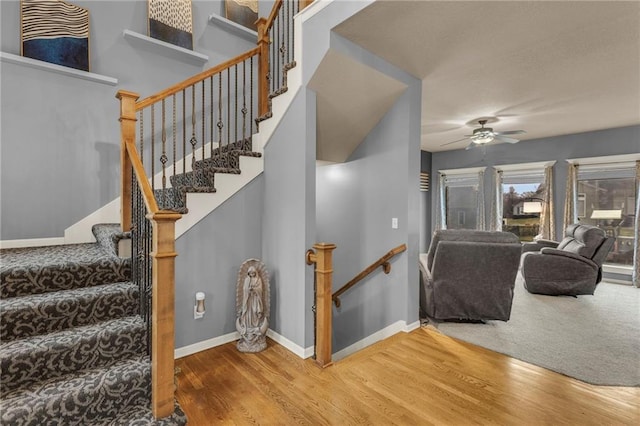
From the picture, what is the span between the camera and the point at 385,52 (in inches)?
112

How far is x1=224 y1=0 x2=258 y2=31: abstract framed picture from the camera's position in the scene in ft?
13.9

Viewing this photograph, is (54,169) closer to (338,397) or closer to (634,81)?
(338,397)

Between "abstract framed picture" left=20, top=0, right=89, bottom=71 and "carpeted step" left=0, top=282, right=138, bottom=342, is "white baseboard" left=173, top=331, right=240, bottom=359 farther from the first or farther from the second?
"abstract framed picture" left=20, top=0, right=89, bottom=71

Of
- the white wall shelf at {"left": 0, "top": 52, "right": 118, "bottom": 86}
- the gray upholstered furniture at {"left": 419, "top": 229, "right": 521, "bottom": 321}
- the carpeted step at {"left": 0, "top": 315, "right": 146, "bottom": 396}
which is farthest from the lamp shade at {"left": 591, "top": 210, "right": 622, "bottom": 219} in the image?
the white wall shelf at {"left": 0, "top": 52, "right": 118, "bottom": 86}

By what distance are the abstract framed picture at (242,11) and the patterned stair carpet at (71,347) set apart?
362 cm

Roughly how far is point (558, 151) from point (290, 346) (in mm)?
6590

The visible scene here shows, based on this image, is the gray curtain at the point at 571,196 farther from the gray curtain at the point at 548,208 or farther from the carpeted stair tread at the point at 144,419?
the carpeted stair tread at the point at 144,419

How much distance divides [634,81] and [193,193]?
495cm

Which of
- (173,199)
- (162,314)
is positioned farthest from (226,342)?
(173,199)

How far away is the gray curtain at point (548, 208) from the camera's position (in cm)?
633

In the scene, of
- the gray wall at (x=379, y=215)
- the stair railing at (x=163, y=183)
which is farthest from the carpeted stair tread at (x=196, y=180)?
the gray wall at (x=379, y=215)

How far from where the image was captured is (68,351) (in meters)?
1.79

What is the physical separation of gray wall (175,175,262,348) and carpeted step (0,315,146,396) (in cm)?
66

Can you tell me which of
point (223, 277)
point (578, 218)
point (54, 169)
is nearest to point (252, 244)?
point (223, 277)
